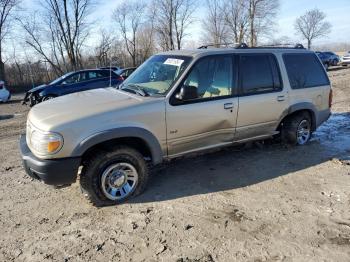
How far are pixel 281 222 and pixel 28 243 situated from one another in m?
2.81

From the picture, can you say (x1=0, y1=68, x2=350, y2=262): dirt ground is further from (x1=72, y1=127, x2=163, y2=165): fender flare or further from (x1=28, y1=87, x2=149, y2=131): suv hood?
(x1=28, y1=87, x2=149, y2=131): suv hood

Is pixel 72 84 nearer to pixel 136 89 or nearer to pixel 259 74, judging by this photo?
pixel 136 89

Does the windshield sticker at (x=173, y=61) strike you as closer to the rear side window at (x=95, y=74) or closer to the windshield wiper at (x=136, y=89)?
the windshield wiper at (x=136, y=89)

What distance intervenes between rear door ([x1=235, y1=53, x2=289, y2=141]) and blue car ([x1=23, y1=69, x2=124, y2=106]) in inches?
339

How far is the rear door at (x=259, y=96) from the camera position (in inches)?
208

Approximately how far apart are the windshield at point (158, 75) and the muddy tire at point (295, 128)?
243cm

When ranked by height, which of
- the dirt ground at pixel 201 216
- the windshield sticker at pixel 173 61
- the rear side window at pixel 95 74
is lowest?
the dirt ground at pixel 201 216

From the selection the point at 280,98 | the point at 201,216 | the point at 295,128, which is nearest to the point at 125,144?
the point at 201,216

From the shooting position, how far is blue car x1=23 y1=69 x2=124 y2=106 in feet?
44.7

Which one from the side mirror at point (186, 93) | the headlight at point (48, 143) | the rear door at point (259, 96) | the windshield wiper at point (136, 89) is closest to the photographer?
the headlight at point (48, 143)

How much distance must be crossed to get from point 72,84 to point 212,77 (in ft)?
33.1

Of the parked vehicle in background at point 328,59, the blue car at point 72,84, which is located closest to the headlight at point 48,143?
the blue car at point 72,84

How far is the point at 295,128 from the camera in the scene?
618 cm

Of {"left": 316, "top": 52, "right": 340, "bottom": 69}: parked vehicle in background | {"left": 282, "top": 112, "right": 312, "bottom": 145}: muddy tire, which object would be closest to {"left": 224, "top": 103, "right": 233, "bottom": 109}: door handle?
{"left": 282, "top": 112, "right": 312, "bottom": 145}: muddy tire
